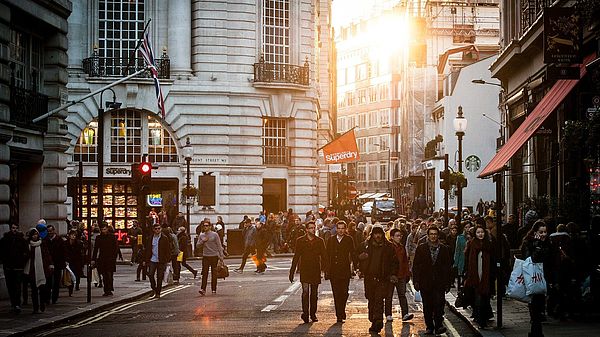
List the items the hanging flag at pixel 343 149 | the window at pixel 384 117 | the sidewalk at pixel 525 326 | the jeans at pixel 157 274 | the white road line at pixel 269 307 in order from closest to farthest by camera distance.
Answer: the sidewalk at pixel 525 326 < the white road line at pixel 269 307 < the jeans at pixel 157 274 < the hanging flag at pixel 343 149 < the window at pixel 384 117

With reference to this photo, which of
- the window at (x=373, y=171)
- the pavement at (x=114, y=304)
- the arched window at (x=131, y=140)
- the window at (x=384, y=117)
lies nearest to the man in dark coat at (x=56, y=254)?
the pavement at (x=114, y=304)

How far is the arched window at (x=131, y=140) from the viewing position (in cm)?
5341

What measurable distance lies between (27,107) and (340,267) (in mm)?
11148

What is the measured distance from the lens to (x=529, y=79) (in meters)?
32.5

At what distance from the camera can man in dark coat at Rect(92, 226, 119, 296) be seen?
28.6 metres

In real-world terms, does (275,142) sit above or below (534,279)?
above

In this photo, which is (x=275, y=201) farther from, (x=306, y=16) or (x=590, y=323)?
(x=590, y=323)

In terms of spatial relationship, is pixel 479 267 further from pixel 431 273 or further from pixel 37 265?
pixel 37 265

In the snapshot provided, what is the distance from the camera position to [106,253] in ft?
94.1

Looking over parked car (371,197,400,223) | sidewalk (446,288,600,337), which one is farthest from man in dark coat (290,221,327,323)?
parked car (371,197,400,223)

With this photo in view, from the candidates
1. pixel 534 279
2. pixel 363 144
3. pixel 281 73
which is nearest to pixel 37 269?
pixel 534 279

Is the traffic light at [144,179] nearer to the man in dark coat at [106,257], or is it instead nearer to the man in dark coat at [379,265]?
the man in dark coat at [106,257]

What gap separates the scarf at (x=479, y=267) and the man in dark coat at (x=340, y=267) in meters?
2.52

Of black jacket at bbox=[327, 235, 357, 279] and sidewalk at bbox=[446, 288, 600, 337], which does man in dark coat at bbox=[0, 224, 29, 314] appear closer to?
black jacket at bbox=[327, 235, 357, 279]
